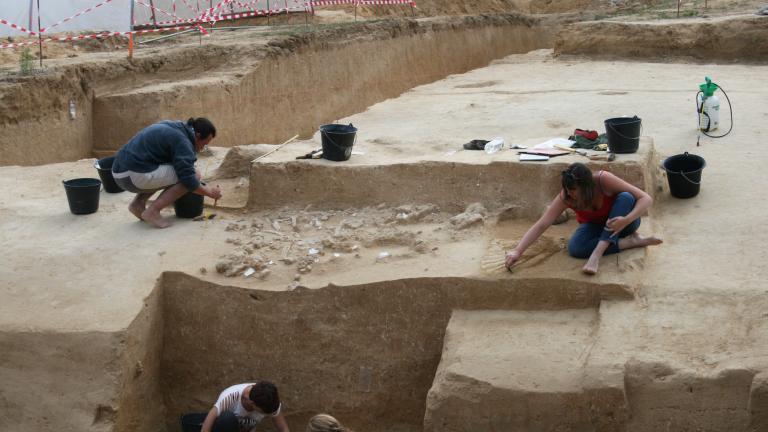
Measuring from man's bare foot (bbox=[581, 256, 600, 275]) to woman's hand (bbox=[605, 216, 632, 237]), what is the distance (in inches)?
8.7

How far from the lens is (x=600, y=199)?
227 inches

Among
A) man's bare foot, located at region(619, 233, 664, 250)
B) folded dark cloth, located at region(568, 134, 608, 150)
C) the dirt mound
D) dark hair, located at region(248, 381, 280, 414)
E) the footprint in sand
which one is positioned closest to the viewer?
dark hair, located at region(248, 381, 280, 414)

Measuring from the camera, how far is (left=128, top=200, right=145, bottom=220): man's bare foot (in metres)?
7.43

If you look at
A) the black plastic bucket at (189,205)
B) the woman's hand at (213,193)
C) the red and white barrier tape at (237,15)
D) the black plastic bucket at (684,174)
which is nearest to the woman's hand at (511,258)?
the black plastic bucket at (684,174)

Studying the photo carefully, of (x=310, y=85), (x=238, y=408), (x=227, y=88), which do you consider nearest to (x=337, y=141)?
(x=238, y=408)

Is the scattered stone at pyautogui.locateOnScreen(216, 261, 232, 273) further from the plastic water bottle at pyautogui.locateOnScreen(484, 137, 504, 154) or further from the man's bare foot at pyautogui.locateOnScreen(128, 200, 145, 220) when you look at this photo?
the plastic water bottle at pyautogui.locateOnScreen(484, 137, 504, 154)

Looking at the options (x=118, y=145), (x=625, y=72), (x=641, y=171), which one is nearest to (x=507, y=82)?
(x=625, y=72)

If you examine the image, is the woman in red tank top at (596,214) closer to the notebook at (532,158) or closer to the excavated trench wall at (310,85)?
the notebook at (532,158)

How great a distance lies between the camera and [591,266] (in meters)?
5.68

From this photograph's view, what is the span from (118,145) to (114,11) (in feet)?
15.7

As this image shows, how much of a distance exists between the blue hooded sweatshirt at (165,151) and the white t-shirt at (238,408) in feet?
6.82

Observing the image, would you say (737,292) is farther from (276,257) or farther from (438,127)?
(438,127)

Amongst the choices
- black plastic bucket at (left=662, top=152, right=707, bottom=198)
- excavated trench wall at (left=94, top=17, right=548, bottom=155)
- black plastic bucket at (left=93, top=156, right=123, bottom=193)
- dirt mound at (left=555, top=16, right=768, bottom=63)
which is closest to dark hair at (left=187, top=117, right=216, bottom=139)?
black plastic bucket at (left=93, top=156, right=123, bottom=193)

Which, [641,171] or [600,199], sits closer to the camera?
[600,199]
